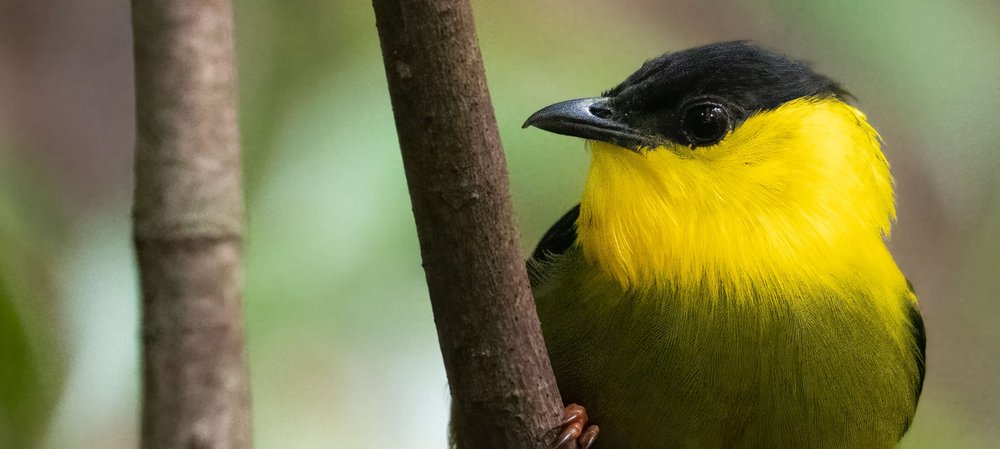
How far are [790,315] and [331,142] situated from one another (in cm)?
149

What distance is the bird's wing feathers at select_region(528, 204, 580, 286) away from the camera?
118 inches

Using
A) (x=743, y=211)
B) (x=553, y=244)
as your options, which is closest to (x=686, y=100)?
(x=743, y=211)

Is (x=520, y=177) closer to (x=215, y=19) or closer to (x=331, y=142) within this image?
(x=331, y=142)

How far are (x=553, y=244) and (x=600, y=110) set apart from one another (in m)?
0.44

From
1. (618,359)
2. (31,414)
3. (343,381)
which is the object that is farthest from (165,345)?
(343,381)

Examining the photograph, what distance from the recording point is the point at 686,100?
2758mm

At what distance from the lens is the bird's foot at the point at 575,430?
83.5 inches

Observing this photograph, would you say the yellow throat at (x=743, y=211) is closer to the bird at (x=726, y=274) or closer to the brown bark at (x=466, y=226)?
the bird at (x=726, y=274)

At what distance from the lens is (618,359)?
8.84ft

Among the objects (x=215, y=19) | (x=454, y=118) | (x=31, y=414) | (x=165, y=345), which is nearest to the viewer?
(x=165, y=345)

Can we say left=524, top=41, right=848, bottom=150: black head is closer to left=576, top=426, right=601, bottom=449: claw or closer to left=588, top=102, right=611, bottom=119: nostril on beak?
left=588, top=102, right=611, bottom=119: nostril on beak

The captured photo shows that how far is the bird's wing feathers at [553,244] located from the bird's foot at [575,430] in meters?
0.47

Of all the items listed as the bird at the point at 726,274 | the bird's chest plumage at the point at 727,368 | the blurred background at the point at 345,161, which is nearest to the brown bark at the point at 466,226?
the bird at the point at 726,274

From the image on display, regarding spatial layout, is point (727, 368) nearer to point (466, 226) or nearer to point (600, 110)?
point (600, 110)
